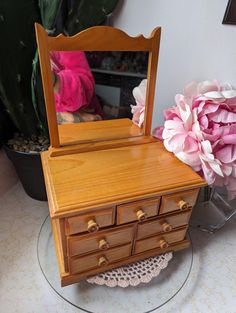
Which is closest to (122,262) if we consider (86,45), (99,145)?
(99,145)

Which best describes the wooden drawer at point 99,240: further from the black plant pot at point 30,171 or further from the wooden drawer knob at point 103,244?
the black plant pot at point 30,171

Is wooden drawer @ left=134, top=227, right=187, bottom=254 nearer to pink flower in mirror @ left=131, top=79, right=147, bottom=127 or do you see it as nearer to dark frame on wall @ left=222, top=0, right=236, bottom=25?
pink flower in mirror @ left=131, top=79, right=147, bottom=127

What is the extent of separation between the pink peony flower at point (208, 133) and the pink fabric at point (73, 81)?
236mm

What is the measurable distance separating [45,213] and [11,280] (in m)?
0.25

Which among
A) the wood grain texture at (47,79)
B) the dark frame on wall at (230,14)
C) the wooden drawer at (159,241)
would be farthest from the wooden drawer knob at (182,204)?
the dark frame on wall at (230,14)

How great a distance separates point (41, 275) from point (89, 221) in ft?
1.01

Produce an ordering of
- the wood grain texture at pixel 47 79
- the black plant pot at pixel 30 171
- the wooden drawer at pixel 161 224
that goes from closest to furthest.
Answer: the wood grain texture at pixel 47 79 → the wooden drawer at pixel 161 224 → the black plant pot at pixel 30 171

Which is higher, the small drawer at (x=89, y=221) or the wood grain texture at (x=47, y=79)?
the wood grain texture at (x=47, y=79)

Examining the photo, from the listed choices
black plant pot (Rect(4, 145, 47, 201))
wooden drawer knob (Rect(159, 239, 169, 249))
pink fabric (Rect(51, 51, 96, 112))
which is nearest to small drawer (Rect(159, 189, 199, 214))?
wooden drawer knob (Rect(159, 239, 169, 249))

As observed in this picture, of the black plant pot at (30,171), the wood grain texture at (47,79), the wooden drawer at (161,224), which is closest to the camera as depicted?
the wood grain texture at (47,79)

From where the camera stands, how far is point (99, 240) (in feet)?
1.68

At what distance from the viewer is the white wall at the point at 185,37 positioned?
573 millimetres

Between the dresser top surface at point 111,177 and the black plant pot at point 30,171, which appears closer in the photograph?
the dresser top surface at point 111,177

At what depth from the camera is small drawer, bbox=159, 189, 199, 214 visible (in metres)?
0.52
